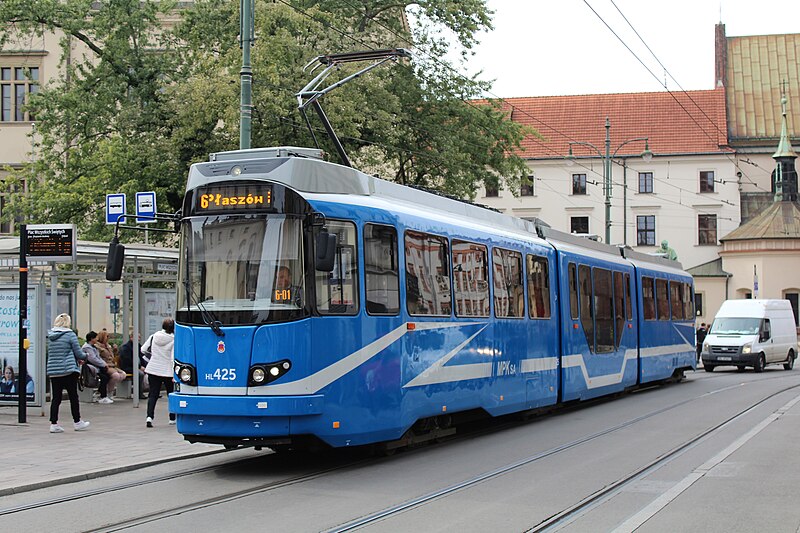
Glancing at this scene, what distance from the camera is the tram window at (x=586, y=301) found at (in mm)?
19172

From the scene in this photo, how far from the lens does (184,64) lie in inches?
1225

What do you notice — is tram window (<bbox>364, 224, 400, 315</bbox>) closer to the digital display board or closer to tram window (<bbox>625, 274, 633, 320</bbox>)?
the digital display board

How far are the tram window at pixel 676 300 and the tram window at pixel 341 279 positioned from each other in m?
16.1

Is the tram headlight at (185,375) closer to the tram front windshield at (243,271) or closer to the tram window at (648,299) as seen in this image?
the tram front windshield at (243,271)

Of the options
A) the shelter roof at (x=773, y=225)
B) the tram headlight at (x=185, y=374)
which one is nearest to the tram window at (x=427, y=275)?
the tram headlight at (x=185, y=374)

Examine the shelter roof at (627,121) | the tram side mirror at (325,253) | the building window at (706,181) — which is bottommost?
the tram side mirror at (325,253)

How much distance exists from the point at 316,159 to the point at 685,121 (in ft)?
210

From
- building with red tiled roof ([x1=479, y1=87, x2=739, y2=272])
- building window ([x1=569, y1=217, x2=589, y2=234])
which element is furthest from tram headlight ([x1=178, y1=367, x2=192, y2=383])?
building window ([x1=569, y1=217, x2=589, y2=234])

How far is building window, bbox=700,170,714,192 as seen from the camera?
70.6 meters

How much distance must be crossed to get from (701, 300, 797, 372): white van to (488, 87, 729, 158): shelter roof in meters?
34.4

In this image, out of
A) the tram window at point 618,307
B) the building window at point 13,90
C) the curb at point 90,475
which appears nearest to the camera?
the curb at point 90,475

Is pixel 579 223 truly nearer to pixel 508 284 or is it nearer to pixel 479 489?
pixel 508 284

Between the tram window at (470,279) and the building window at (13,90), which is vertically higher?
the building window at (13,90)

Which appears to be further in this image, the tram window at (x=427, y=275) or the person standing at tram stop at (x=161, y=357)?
the person standing at tram stop at (x=161, y=357)
